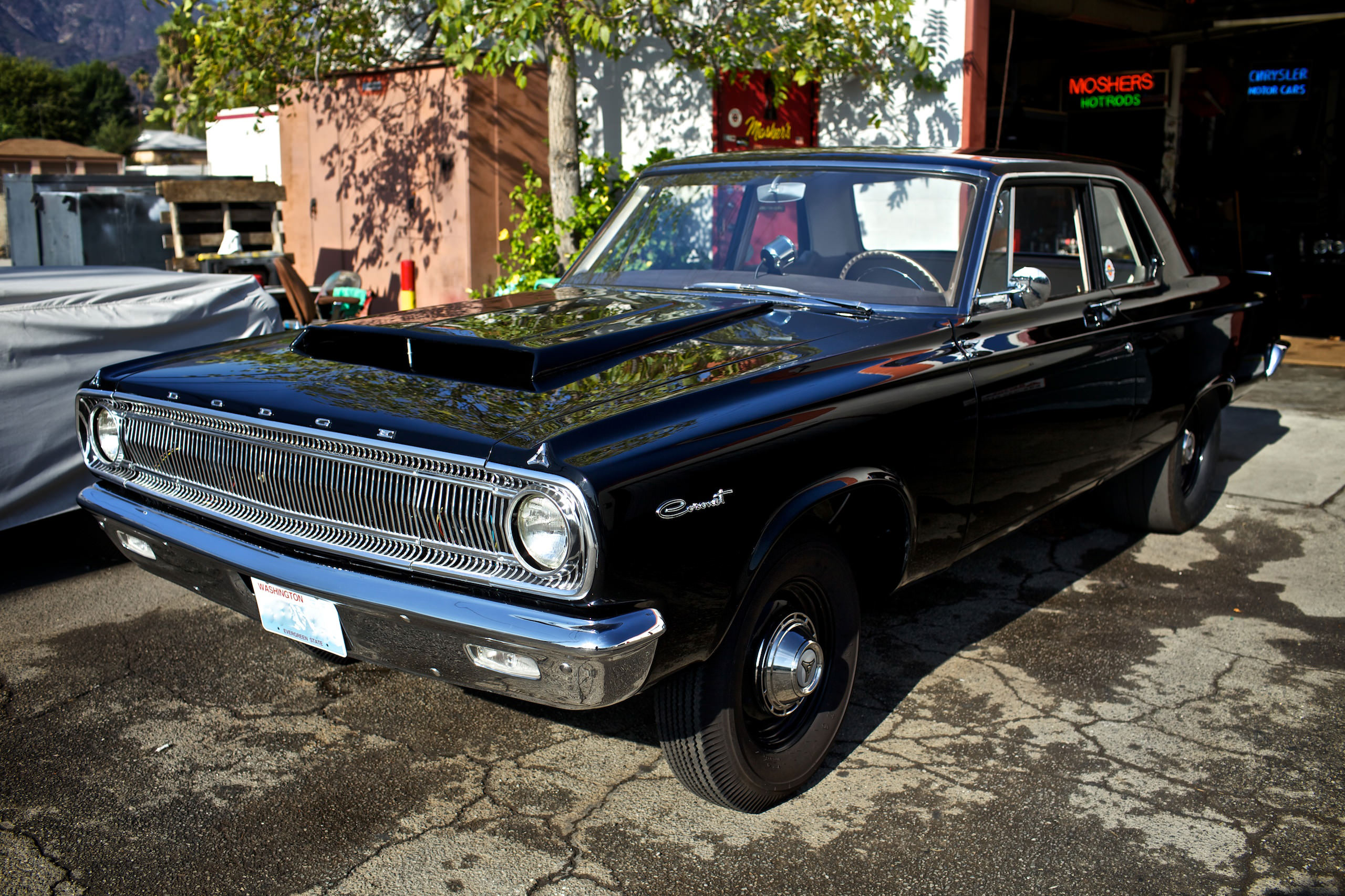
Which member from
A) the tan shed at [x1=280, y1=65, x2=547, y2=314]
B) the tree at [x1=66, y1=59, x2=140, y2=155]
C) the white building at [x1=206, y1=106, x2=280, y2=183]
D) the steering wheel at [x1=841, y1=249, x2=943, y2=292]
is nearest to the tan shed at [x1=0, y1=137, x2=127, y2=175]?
the tree at [x1=66, y1=59, x2=140, y2=155]

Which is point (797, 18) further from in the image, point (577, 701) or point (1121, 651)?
point (577, 701)

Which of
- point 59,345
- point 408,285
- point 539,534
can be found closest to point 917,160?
point 539,534

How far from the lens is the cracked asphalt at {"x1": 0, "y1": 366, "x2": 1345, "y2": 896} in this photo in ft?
9.03

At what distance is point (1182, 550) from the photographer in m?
5.34

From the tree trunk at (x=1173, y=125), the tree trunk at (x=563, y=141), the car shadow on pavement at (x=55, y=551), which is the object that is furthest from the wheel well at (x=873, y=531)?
the tree trunk at (x=1173, y=125)

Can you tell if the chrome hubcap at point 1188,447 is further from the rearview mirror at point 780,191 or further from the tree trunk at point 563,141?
the tree trunk at point 563,141

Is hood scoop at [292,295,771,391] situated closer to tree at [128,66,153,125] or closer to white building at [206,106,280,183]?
white building at [206,106,280,183]

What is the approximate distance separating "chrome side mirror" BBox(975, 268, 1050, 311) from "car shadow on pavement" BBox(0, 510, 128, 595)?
12.5ft

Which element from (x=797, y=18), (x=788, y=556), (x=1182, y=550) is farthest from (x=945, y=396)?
(x=797, y=18)

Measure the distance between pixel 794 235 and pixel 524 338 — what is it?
1.39 m

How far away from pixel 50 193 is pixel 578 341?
934 centimetres

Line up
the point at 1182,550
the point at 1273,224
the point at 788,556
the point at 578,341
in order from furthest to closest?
the point at 1273,224
the point at 1182,550
the point at 578,341
the point at 788,556

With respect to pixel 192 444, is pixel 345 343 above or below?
above

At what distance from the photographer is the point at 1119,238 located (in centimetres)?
473
